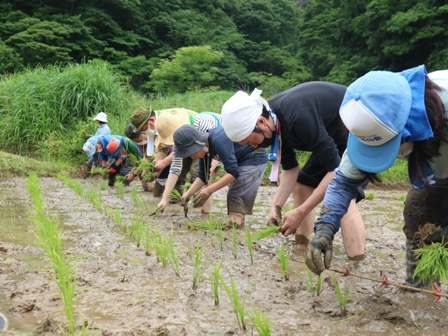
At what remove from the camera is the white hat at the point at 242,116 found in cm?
275

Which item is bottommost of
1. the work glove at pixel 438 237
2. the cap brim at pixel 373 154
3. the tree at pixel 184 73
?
the work glove at pixel 438 237

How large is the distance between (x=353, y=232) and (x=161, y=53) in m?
24.0

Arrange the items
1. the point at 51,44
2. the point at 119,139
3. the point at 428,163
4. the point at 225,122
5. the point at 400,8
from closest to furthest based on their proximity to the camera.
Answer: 1. the point at 428,163
2. the point at 225,122
3. the point at 119,139
4. the point at 400,8
5. the point at 51,44

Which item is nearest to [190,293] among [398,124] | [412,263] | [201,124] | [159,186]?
[412,263]

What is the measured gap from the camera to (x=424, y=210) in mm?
2268

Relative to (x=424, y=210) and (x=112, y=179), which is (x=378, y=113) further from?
(x=112, y=179)

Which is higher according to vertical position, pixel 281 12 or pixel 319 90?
pixel 281 12

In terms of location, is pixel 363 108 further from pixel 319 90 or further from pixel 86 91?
pixel 86 91

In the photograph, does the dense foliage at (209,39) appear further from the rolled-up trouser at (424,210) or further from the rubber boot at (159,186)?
the rolled-up trouser at (424,210)

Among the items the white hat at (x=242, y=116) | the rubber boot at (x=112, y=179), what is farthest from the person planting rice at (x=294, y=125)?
the rubber boot at (x=112, y=179)

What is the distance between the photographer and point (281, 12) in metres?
36.7

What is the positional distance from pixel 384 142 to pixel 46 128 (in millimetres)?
10196

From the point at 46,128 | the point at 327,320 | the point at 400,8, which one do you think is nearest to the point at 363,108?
the point at 327,320

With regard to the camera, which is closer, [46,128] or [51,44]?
[46,128]
